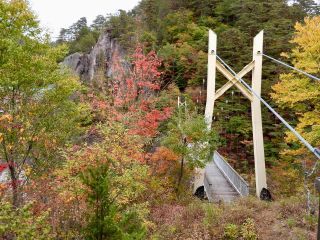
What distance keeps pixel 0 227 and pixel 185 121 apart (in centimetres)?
829

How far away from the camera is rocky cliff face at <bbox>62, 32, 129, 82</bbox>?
30.9 m

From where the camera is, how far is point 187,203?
11.6 metres

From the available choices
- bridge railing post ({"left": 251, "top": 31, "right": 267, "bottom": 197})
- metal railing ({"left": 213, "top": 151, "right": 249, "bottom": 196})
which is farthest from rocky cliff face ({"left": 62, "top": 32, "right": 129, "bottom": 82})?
bridge railing post ({"left": 251, "top": 31, "right": 267, "bottom": 197})

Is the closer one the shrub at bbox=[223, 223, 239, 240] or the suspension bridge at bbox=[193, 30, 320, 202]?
the shrub at bbox=[223, 223, 239, 240]

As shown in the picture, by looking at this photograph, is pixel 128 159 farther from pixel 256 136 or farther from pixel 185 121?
pixel 256 136

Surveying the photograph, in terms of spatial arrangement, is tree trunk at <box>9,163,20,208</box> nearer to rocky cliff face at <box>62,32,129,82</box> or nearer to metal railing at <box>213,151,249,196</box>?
metal railing at <box>213,151,249,196</box>

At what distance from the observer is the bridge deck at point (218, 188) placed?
14306mm

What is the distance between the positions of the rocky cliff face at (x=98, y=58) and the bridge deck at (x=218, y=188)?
1403 cm

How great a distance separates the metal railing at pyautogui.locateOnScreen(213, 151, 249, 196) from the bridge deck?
190 mm

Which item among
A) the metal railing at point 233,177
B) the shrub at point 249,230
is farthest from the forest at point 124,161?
the metal railing at point 233,177

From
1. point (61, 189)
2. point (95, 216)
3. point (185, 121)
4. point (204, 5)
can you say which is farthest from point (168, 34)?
point (95, 216)

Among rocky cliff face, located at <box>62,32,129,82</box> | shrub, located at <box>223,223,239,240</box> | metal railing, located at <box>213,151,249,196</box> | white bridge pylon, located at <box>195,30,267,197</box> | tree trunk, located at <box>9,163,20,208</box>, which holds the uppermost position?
rocky cliff face, located at <box>62,32,129,82</box>

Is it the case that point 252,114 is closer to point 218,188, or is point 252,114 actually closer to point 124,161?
point 218,188

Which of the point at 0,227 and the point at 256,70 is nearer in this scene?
the point at 0,227
